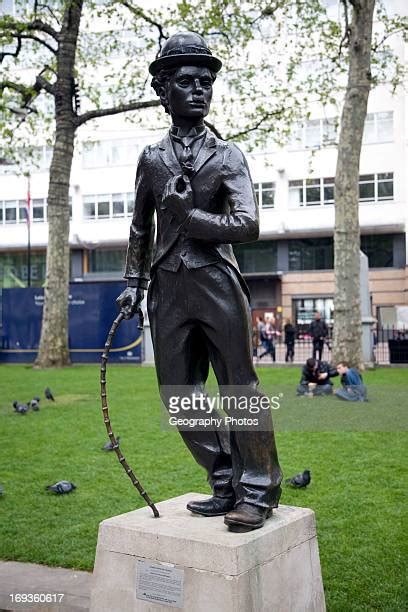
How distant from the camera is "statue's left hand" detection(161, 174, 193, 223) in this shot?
385cm

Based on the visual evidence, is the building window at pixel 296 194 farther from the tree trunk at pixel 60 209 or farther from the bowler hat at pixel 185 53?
the bowler hat at pixel 185 53

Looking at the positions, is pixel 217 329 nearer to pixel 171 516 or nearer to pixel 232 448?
pixel 232 448

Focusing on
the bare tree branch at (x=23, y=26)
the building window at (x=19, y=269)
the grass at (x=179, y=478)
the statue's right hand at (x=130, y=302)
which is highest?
the bare tree branch at (x=23, y=26)

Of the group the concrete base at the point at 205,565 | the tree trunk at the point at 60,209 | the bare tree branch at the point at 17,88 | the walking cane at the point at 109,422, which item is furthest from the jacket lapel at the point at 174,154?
the bare tree branch at the point at 17,88

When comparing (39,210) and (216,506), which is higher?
(39,210)

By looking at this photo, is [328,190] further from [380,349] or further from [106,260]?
[380,349]

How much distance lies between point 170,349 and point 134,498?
10.6 ft

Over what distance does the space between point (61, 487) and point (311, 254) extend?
3610 cm

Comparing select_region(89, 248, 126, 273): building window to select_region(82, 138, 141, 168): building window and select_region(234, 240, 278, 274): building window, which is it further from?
select_region(234, 240, 278, 274): building window

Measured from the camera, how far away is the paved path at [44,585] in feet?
14.6

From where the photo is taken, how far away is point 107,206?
1667 inches

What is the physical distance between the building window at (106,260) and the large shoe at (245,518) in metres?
40.9

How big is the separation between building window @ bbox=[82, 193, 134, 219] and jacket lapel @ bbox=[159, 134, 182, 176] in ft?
125

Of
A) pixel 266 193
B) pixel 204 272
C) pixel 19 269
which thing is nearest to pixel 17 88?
pixel 204 272
